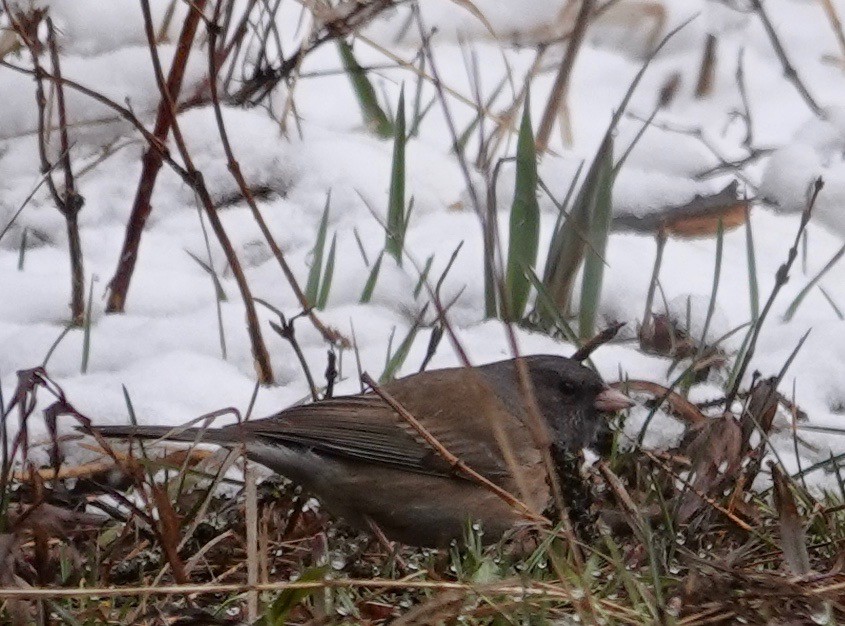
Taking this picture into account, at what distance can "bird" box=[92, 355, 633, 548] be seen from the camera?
294cm

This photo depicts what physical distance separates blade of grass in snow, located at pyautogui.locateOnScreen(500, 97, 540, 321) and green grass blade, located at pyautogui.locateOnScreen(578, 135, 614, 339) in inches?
5.4

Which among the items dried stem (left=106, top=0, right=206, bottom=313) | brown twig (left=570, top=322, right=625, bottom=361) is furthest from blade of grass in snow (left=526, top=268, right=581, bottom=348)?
dried stem (left=106, top=0, right=206, bottom=313)

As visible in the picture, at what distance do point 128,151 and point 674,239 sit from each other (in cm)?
164

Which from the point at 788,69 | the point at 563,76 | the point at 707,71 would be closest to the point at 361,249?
the point at 563,76

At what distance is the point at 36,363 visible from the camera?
130 inches

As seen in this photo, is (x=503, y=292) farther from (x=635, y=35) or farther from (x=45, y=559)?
(x=635, y=35)

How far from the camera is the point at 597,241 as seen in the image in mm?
3641

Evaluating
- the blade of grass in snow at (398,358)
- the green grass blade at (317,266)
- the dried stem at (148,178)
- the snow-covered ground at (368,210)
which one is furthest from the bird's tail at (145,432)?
the green grass blade at (317,266)

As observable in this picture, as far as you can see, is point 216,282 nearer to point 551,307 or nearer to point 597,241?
point 551,307

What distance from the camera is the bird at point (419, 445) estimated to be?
116 inches

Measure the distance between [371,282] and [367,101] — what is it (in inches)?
43.7

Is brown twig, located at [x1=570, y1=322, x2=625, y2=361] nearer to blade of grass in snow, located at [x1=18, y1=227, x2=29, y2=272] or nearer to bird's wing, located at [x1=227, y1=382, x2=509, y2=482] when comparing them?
bird's wing, located at [x1=227, y1=382, x2=509, y2=482]

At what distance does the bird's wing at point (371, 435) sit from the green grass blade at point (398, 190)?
0.67m

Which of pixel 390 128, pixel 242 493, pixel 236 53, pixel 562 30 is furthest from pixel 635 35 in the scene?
pixel 242 493
